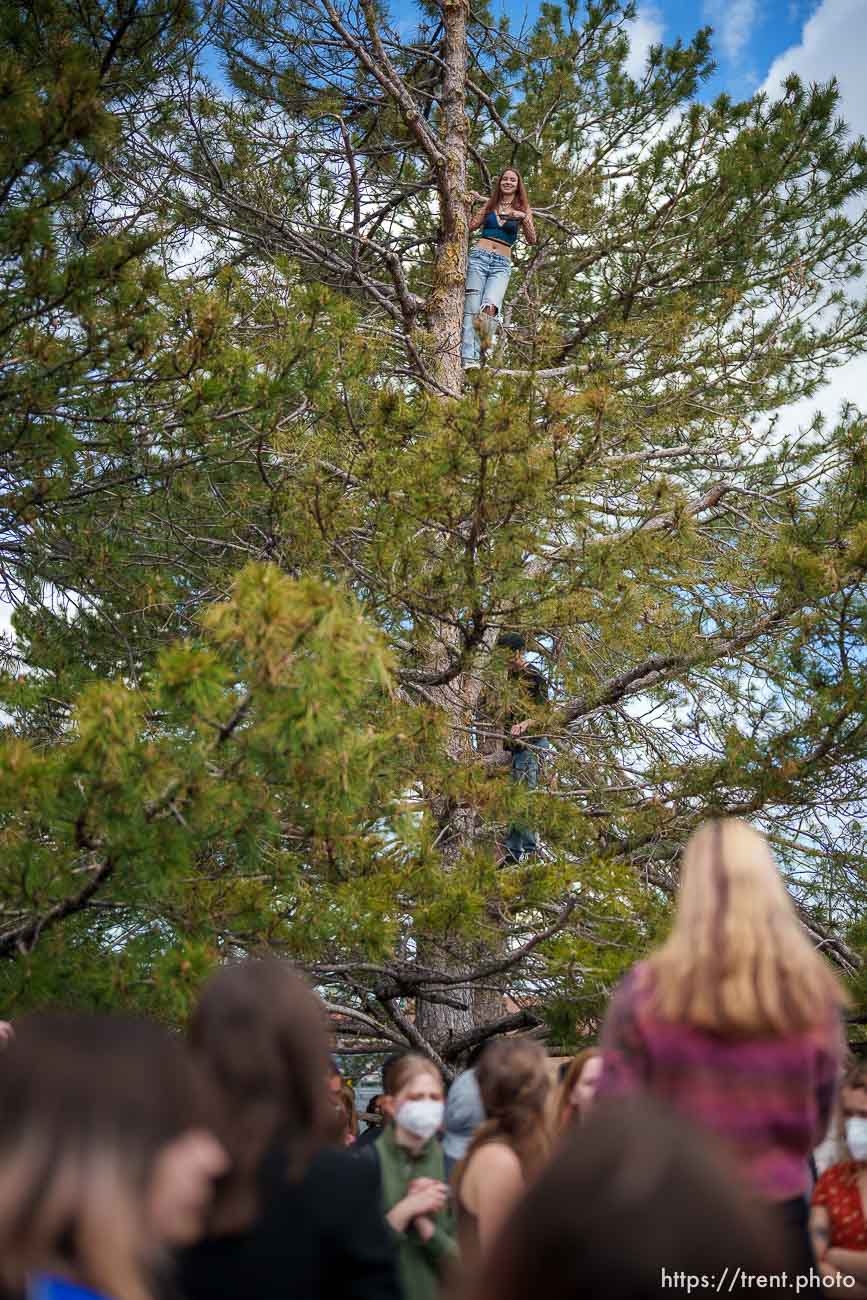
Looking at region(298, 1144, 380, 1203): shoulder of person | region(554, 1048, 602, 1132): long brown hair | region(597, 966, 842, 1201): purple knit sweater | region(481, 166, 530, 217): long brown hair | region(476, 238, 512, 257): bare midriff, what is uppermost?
region(481, 166, 530, 217): long brown hair

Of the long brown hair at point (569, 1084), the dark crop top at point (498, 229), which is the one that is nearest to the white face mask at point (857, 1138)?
the long brown hair at point (569, 1084)

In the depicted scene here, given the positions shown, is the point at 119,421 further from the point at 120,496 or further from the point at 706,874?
the point at 706,874

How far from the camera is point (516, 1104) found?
3270mm

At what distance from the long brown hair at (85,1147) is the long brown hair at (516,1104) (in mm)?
1851

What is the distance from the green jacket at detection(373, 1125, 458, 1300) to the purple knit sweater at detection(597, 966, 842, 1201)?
4.14 feet

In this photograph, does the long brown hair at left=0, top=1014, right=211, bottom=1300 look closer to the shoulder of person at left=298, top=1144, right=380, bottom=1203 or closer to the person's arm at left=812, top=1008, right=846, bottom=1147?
the shoulder of person at left=298, top=1144, right=380, bottom=1203

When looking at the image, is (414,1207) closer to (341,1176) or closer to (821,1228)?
(341,1176)

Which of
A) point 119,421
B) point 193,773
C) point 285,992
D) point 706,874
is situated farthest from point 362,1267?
point 119,421

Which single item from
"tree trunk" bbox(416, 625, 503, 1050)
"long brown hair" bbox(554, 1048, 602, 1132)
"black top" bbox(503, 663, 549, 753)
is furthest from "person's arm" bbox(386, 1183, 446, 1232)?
"black top" bbox(503, 663, 549, 753)

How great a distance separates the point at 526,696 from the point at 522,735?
544 millimetres

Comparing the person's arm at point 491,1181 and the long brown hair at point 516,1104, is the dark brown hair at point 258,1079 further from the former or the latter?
the long brown hair at point 516,1104

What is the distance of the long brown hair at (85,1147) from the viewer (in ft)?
4.69

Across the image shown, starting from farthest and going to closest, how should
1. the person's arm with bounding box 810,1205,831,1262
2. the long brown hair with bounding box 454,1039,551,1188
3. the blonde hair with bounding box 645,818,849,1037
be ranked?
the person's arm with bounding box 810,1205,831,1262 → the long brown hair with bounding box 454,1039,551,1188 → the blonde hair with bounding box 645,818,849,1037

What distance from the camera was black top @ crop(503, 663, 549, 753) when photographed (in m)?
7.28
